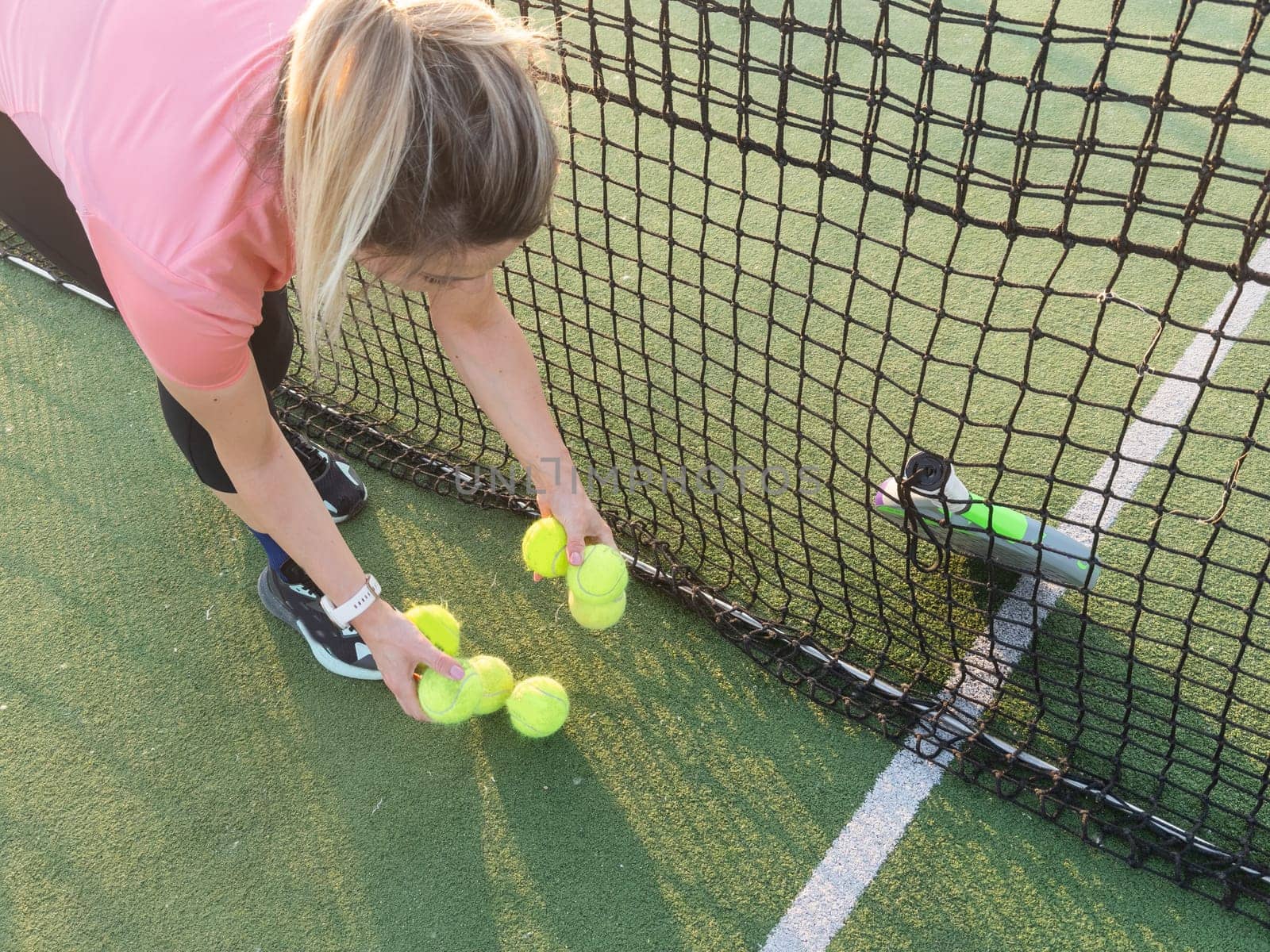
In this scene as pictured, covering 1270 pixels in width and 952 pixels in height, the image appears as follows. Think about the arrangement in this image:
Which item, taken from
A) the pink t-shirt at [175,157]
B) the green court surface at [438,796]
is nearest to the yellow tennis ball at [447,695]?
the green court surface at [438,796]

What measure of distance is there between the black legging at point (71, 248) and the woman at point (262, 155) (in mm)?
302

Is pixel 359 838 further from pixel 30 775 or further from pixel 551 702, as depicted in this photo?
pixel 30 775

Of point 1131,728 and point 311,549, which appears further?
point 1131,728

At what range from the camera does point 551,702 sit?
184 cm

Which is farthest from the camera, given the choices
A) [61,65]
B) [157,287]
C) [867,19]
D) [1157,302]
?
[867,19]

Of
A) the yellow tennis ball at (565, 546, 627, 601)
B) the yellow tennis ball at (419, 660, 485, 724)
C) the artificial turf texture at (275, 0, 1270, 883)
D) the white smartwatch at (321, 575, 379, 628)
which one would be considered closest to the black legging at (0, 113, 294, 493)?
the artificial turf texture at (275, 0, 1270, 883)

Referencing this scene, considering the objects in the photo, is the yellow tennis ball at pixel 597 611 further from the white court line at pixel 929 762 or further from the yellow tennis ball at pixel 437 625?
the white court line at pixel 929 762

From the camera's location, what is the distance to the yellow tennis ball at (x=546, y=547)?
1.83m

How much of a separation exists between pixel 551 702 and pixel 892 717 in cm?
65

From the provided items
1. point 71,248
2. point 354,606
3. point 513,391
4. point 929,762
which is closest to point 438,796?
point 354,606

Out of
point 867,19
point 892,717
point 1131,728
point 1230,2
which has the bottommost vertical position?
point 892,717

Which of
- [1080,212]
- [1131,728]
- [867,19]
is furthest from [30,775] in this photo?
[867,19]

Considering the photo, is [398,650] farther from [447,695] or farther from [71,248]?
[71,248]

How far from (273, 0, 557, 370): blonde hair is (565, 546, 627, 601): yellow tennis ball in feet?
2.65
